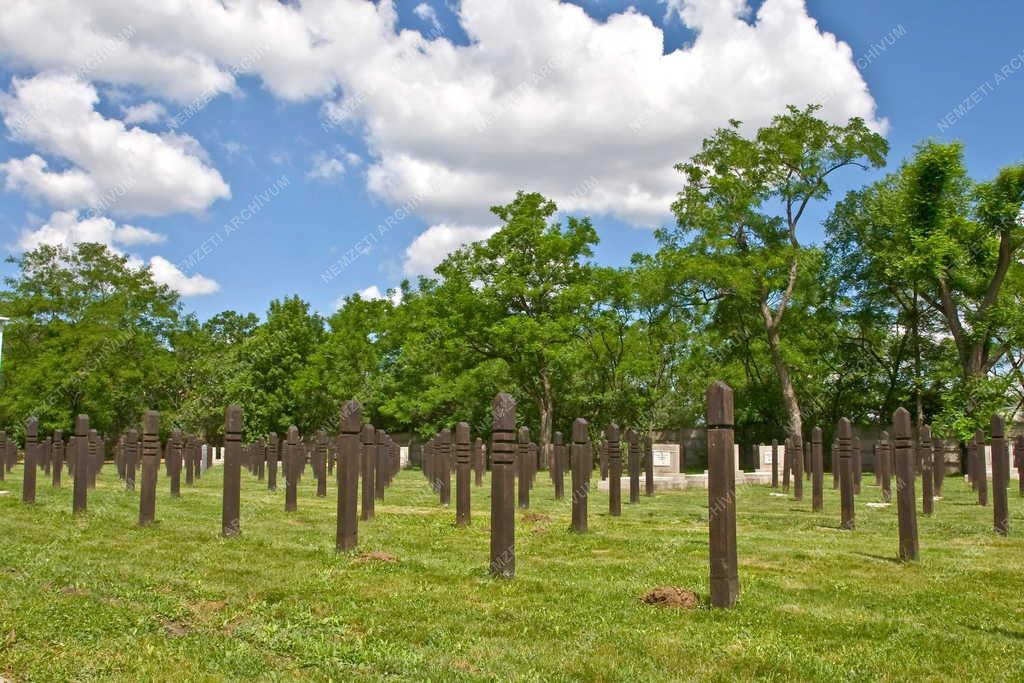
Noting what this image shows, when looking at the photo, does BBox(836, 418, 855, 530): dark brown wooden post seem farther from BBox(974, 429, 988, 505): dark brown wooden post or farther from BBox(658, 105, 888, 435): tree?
BBox(658, 105, 888, 435): tree

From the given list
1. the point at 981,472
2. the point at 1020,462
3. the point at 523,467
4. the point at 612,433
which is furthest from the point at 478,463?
the point at 1020,462

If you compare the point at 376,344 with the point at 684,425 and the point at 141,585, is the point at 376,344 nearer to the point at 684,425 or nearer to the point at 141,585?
the point at 684,425

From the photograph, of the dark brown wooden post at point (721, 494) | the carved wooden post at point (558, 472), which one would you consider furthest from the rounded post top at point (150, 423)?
the carved wooden post at point (558, 472)

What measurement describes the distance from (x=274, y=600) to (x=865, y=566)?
6.09 m

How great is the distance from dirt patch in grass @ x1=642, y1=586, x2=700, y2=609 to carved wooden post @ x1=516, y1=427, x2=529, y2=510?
29.9 ft

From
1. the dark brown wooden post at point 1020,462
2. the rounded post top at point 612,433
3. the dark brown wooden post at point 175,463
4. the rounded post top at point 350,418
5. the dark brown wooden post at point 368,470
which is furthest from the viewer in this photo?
the dark brown wooden post at point 1020,462

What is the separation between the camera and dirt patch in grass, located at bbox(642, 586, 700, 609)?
6828mm

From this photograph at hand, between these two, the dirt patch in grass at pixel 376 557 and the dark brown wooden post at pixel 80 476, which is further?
the dark brown wooden post at pixel 80 476

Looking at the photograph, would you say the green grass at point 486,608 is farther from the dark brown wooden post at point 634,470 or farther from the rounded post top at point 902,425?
the dark brown wooden post at point 634,470

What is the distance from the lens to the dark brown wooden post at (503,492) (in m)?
8.23

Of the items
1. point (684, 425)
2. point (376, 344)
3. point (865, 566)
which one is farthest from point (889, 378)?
point (865, 566)

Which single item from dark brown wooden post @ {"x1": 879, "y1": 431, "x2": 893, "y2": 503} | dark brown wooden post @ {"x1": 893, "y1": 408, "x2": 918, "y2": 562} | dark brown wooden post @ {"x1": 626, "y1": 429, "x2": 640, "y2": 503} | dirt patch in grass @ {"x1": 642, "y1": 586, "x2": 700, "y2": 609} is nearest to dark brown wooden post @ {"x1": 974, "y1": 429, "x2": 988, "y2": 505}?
dark brown wooden post @ {"x1": 879, "y1": 431, "x2": 893, "y2": 503}

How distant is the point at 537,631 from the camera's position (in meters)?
6.00

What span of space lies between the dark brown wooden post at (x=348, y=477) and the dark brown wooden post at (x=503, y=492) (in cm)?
208
